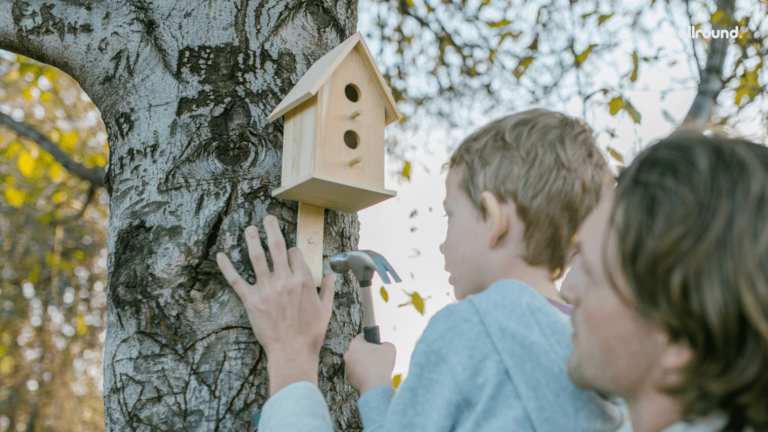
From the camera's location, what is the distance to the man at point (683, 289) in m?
0.68

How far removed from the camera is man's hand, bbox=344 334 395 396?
1.32 meters

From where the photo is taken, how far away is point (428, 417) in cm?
100

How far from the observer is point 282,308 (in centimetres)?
133

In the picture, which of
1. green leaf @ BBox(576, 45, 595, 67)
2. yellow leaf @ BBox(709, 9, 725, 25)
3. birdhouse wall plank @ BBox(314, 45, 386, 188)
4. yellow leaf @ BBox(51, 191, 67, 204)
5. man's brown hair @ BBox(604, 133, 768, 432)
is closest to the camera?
man's brown hair @ BBox(604, 133, 768, 432)

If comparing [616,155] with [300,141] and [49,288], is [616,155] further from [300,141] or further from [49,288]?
[49,288]

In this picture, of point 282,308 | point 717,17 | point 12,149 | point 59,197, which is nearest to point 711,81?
point 717,17

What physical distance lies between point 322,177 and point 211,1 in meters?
0.73

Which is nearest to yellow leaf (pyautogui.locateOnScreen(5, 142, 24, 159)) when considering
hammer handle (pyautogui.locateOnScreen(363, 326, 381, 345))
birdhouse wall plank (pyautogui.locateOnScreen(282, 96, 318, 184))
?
birdhouse wall plank (pyautogui.locateOnScreen(282, 96, 318, 184))

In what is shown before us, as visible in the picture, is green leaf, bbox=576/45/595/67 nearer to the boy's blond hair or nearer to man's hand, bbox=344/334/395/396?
the boy's blond hair

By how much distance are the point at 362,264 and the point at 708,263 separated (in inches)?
34.0

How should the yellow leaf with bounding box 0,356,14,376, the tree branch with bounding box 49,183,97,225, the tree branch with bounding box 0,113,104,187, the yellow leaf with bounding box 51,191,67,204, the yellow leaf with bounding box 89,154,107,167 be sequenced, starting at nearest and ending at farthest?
the tree branch with bounding box 0,113,104,187 < the tree branch with bounding box 49,183,97,225 < the yellow leaf with bounding box 89,154,107,167 < the yellow leaf with bounding box 51,191,67,204 < the yellow leaf with bounding box 0,356,14,376

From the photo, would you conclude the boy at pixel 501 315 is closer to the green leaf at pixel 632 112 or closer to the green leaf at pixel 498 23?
the green leaf at pixel 632 112

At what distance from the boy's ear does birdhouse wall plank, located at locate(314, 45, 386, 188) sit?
0.42 m

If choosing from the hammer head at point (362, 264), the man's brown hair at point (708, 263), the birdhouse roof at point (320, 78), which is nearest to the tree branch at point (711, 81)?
the birdhouse roof at point (320, 78)
